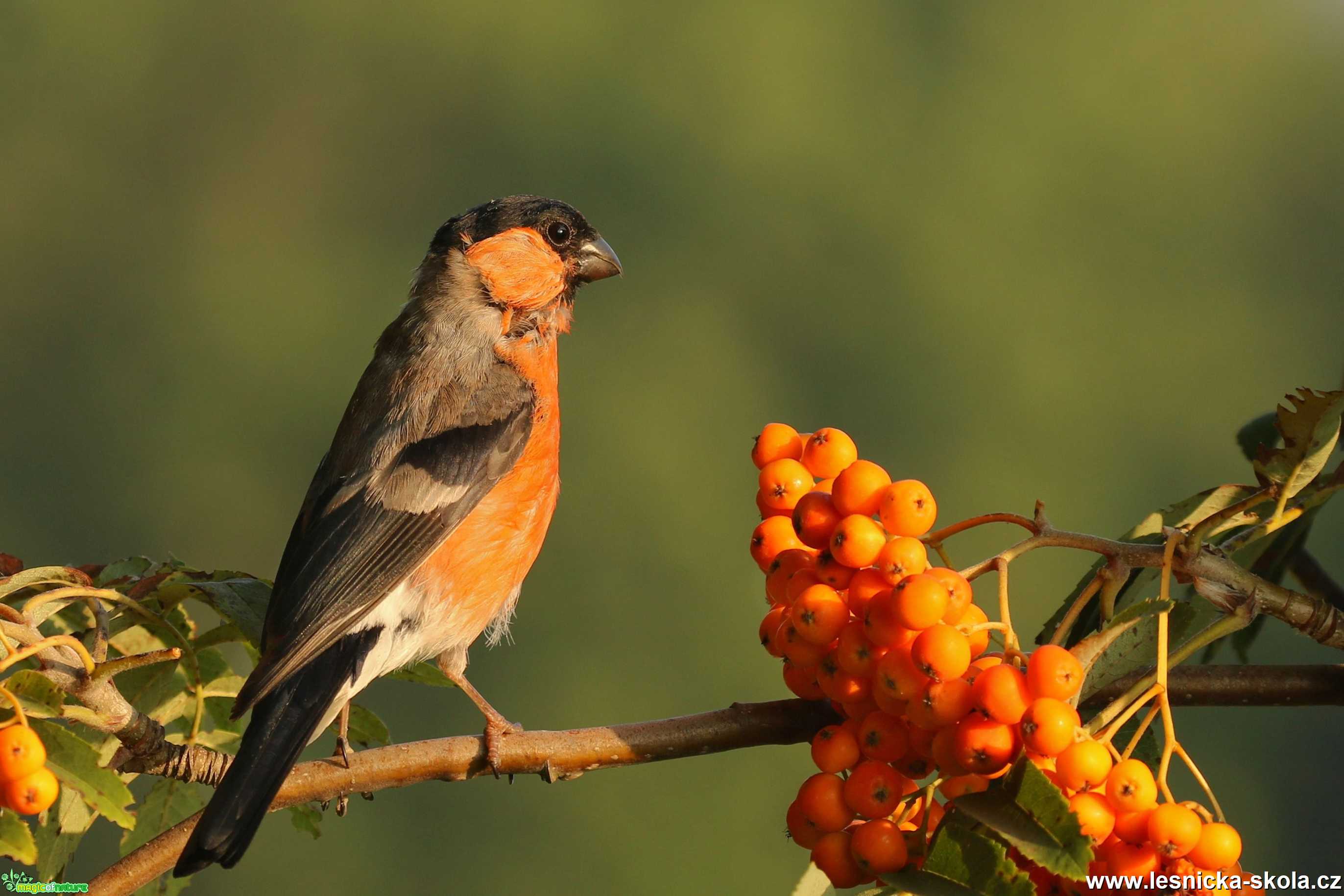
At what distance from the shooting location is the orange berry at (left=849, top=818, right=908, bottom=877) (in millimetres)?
1347

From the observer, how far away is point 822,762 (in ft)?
4.72

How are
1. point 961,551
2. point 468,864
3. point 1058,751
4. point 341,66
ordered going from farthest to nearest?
point 341,66 → point 468,864 → point 961,551 → point 1058,751

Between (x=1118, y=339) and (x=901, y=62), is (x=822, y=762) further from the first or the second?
(x=901, y=62)

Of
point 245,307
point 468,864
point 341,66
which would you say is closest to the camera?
point 468,864

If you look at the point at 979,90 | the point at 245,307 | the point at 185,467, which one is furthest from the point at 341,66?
the point at 979,90

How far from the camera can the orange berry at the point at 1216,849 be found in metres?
1.22

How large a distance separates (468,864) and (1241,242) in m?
28.0

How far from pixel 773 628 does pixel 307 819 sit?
89cm

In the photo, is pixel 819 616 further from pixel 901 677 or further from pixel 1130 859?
pixel 1130 859

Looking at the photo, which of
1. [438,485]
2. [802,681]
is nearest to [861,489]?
[802,681]

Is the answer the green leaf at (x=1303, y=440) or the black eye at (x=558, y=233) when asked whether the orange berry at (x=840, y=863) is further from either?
the black eye at (x=558, y=233)

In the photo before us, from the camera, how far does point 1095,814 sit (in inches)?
48.8

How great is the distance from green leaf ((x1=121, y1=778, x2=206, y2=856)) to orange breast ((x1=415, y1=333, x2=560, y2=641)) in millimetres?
774

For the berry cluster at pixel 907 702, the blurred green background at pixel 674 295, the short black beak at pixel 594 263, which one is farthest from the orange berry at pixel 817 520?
the blurred green background at pixel 674 295
